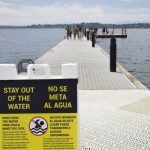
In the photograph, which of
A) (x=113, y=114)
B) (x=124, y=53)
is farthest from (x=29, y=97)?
(x=124, y=53)

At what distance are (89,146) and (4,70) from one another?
2.35m

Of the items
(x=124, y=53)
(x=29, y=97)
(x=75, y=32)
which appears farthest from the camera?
(x=75, y=32)

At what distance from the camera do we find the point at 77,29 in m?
55.7

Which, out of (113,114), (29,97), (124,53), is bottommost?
(124,53)

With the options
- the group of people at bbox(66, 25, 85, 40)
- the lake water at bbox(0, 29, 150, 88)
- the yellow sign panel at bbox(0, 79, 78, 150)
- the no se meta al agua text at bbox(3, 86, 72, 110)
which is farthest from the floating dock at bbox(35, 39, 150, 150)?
the group of people at bbox(66, 25, 85, 40)

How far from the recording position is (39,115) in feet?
16.8

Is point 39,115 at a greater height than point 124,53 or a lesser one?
greater

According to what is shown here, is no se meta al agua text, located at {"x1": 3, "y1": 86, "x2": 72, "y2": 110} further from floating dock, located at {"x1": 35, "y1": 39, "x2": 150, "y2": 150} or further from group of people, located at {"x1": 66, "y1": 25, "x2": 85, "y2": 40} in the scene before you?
group of people, located at {"x1": 66, "y1": 25, "x2": 85, "y2": 40}

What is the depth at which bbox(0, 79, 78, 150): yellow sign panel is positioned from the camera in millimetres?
5074

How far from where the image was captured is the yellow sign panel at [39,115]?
5.07 metres

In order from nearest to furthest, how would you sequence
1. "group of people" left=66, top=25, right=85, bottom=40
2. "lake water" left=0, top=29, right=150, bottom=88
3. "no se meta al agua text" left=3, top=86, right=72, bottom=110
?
1. "no se meta al agua text" left=3, top=86, right=72, bottom=110
2. "lake water" left=0, top=29, right=150, bottom=88
3. "group of people" left=66, top=25, right=85, bottom=40

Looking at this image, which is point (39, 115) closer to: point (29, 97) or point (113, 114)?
point (29, 97)

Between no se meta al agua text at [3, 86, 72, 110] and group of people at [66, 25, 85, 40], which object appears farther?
group of people at [66, 25, 85, 40]

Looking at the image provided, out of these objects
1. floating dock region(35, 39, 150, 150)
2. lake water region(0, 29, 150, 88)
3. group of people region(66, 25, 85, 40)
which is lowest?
lake water region(0, 29, 150, 88)
